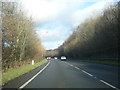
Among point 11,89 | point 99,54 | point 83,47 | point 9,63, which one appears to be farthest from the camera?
point 83,47

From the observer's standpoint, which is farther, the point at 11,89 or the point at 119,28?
the point at 119,28

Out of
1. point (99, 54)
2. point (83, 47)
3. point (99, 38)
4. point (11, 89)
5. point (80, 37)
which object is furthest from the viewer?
point (80, 37)

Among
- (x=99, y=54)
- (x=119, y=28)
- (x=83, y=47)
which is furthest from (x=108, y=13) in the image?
(x=83, y=47)

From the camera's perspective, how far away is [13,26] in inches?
941

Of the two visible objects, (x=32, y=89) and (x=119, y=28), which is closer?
(x=32, y=89)

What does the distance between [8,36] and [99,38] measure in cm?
4932

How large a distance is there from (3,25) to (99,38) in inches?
1992

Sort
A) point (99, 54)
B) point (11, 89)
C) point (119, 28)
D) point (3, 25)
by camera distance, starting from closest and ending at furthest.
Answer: point (11, 89) → point (3, 25) → point (119, 28) → point (99, 54)

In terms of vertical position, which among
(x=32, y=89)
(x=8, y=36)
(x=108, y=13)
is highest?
(x=108, y=13)

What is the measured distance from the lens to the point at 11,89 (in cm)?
1219

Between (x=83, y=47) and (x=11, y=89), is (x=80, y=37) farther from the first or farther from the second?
(x=11, y=89)

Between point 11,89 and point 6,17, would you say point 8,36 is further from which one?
point 11,89

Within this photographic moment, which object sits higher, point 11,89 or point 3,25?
point 3,25

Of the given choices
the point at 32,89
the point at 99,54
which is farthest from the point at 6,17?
the point at 99,54
